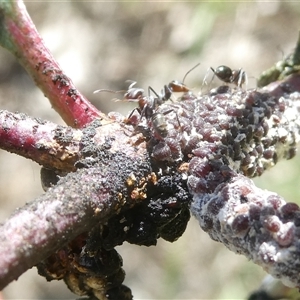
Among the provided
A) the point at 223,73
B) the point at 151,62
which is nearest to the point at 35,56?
the point at 223,73

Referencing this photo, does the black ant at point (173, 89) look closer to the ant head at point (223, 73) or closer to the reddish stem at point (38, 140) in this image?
the ant head at point (223, 73)

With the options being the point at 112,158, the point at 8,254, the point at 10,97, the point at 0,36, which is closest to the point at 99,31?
the point at 10,97

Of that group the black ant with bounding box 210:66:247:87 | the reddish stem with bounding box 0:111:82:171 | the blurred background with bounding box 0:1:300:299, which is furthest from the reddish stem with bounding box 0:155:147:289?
the blurred background with bounding box 0:1:300:299

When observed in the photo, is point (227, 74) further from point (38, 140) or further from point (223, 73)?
point (38, 140)

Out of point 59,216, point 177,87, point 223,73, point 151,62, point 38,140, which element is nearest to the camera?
point 59,216

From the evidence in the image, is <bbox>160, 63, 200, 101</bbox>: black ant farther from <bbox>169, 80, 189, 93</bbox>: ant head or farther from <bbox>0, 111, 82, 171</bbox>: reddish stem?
<bbox>0, 111, 82, 171</bbox>: reddish stem

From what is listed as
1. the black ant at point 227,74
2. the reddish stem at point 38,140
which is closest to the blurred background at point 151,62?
the black ant at point 227,74

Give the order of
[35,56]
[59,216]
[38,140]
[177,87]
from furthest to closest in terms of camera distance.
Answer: [177,87] < [35,56] < [38,140] < [59,216]

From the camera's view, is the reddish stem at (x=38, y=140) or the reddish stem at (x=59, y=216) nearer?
the reddish stem at (x=59, y=216)
